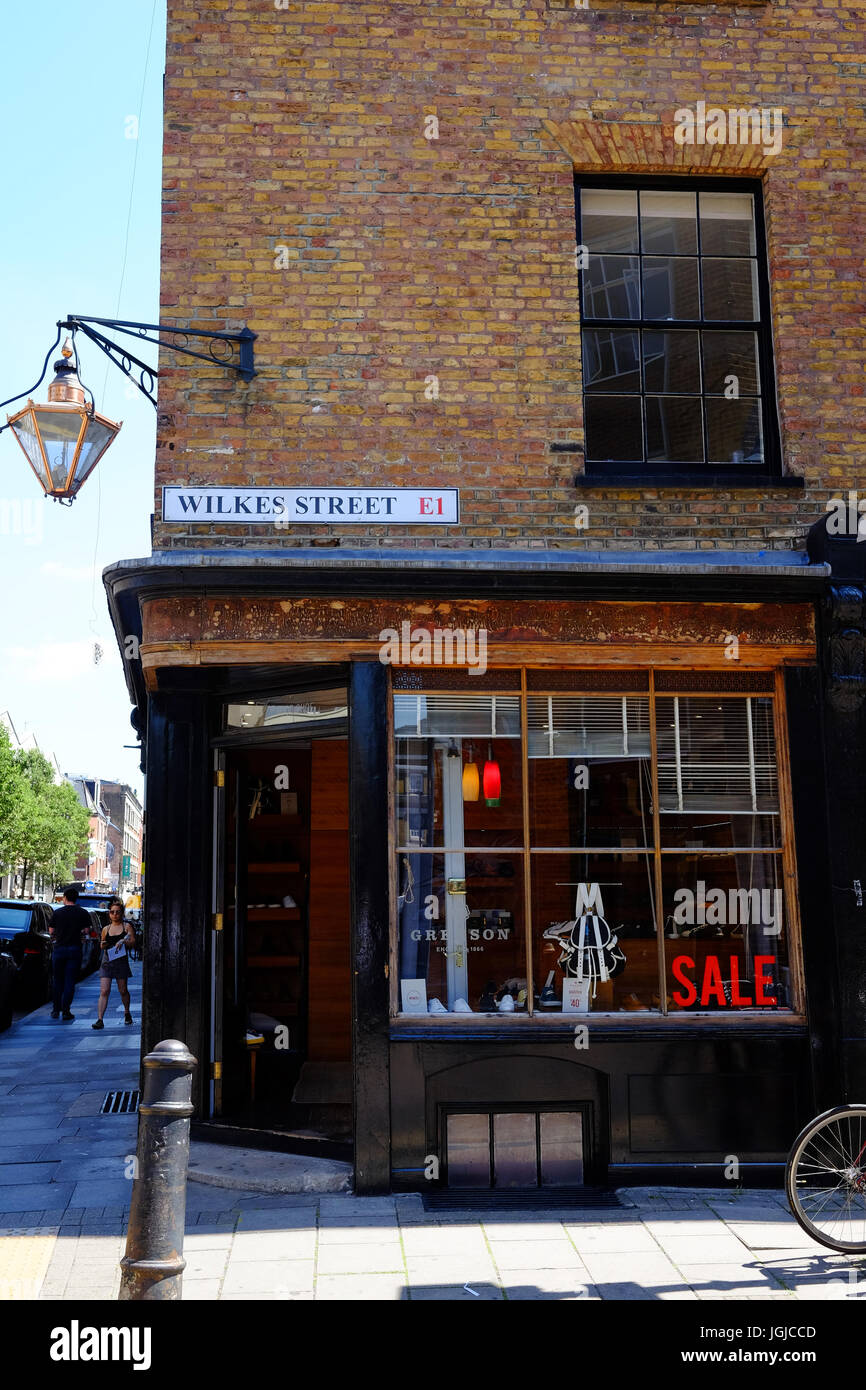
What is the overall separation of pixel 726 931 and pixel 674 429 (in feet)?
11.2

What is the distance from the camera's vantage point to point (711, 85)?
8148mm

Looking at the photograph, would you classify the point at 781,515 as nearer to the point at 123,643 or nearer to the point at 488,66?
the point at 488,66

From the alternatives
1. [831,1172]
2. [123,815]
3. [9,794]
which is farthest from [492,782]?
[123,815]

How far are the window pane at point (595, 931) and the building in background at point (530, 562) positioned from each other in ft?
0.08

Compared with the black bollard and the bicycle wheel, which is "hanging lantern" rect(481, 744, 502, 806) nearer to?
the bicycle wheel

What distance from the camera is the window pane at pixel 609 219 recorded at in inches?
321

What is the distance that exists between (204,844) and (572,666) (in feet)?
8.69

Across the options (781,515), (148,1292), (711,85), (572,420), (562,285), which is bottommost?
(148,1292)

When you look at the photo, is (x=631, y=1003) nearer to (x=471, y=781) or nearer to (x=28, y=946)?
(x=471, y=781)

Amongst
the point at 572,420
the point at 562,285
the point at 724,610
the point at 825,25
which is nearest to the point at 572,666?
the point at 724,610

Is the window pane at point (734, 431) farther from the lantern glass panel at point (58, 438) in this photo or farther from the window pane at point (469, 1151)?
the window pane at point (469, 1151)

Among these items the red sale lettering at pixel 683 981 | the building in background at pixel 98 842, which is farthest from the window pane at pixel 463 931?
the building in background at pixel 98 842
